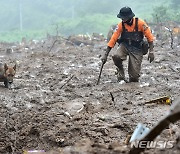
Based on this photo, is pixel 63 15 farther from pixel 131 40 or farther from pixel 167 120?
pixel 167 120

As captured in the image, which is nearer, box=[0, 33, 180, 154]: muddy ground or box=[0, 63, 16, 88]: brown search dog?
box=[0, 33, 180, 154]: muddy ground

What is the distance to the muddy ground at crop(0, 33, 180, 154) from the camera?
476cm

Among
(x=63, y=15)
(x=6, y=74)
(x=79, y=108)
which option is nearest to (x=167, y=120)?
(x=79, y=108)

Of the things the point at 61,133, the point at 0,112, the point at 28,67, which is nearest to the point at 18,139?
the point at 61,133

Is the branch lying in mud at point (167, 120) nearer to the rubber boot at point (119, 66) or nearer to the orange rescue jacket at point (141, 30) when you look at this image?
the orange rescue jacket at point (141, 30)

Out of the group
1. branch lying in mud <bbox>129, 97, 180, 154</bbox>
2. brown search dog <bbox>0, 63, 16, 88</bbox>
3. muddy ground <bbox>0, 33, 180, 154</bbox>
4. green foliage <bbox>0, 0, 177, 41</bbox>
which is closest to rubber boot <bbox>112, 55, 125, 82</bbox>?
muddy ground <bbox>0, 33, 180, 154</bbox>

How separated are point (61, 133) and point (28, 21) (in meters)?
60.0

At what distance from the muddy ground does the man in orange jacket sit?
486 mm

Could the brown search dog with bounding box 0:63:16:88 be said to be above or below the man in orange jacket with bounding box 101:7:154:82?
below

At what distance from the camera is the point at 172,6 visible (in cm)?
3638

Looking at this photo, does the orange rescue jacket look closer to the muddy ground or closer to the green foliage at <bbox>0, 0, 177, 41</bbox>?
the muddy ground

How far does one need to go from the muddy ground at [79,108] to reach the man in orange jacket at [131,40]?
0.49 m

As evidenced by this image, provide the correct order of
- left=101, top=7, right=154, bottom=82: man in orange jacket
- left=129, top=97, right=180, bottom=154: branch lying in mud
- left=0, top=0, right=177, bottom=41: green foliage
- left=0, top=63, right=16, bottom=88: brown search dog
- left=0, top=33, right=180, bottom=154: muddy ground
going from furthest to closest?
1. left=0, top=0, right=177, bottom=41: green foliage
2. left=0, top=63, right=16, bottom=88: brown search dog
3. left=101, top=7, right=154, bottom=82: man in orange jacket
4. left=0, top=33, right=180, bottom=154: muddy ground
5. left=129, top=97, right=180, bottom=154: branch lying in mud

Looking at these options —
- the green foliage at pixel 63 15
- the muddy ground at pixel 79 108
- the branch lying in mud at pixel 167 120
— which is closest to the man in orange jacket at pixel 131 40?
the muddy ground at pixel 79 108
